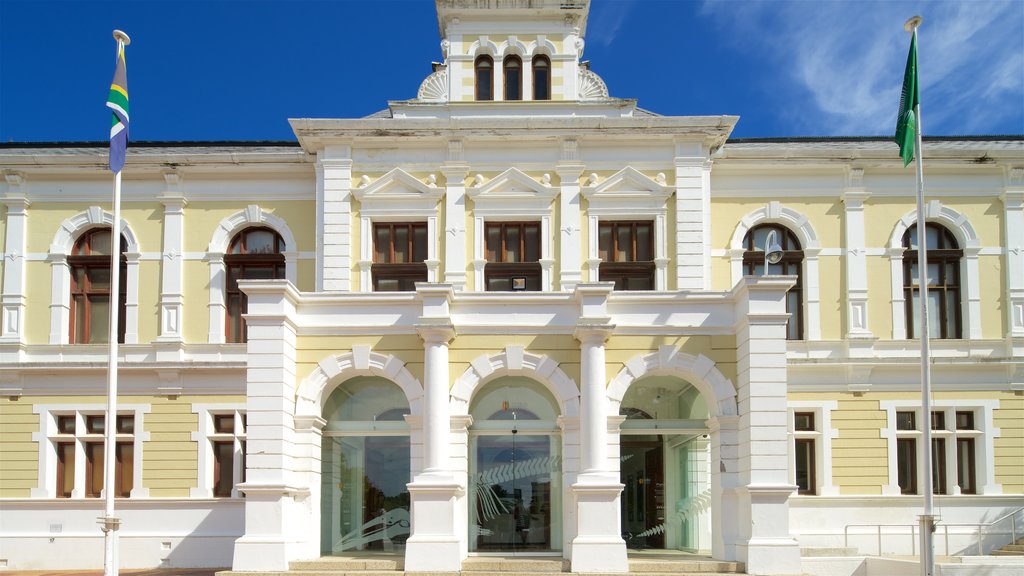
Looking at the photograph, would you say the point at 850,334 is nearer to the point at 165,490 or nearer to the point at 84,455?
the point at 165,490

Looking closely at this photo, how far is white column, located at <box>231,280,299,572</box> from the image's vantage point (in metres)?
18.9

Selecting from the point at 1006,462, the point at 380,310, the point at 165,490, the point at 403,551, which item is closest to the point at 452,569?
the point at 403,551

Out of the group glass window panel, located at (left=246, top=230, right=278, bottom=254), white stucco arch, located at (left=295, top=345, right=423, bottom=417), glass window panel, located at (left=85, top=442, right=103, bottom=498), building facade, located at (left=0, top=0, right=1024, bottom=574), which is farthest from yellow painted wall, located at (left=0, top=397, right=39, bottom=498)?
white stucco arch, located at (left=295, top=345, right=423, bottom=417)

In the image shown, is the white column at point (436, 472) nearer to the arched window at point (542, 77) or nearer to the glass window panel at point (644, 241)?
the glass window panel at point (644, 241)

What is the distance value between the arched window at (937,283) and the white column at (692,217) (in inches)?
199

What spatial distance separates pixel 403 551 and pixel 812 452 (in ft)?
33.1

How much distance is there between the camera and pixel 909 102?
19297mm

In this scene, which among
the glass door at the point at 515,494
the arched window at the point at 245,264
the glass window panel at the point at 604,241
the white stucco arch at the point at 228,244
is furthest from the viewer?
the arched window at the point at 245,264

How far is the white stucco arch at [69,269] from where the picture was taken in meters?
25.6

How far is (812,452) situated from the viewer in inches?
992

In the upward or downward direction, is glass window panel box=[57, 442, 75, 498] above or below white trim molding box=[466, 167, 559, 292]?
below

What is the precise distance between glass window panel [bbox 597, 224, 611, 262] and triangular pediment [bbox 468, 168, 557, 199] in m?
1.36

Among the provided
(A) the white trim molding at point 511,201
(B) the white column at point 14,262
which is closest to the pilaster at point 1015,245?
(A) the white trim molding at point 511,201

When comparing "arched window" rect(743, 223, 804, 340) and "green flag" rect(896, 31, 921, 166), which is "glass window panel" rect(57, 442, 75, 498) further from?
"green flag" rect(896, 31, 921, 166)
